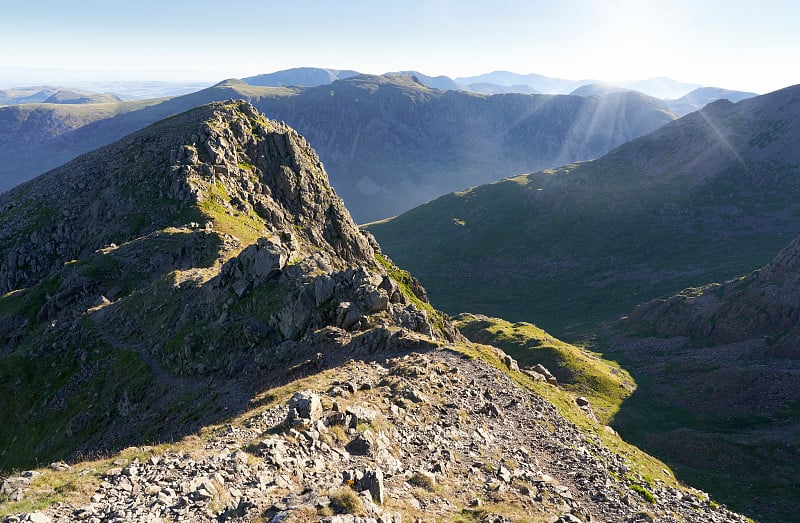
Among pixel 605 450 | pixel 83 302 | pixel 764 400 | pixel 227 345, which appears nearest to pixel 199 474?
pixel 227 345

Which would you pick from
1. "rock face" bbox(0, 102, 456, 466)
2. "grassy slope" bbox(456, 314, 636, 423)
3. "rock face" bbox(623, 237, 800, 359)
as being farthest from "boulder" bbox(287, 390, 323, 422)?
"rock face" bbox(623, 237, 800, 359)

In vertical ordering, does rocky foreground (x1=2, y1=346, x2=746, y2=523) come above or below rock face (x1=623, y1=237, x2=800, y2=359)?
above

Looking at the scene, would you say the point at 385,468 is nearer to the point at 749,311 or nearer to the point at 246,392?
the point at 246,392

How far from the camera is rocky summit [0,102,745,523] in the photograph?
67.0 feet

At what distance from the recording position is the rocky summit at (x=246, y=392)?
20.4 m

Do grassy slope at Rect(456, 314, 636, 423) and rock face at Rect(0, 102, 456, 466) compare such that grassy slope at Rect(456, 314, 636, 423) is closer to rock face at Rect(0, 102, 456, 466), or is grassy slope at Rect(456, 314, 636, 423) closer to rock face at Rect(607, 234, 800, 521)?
rock face at Rect(607, 234, 800, 521)

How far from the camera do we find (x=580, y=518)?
80.6 ft

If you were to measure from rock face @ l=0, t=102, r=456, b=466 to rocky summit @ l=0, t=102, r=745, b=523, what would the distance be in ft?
0.87

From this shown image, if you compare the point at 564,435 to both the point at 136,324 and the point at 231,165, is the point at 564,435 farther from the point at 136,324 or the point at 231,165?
the point at 231,165

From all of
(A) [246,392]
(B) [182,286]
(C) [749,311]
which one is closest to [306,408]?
(A) [246,392]

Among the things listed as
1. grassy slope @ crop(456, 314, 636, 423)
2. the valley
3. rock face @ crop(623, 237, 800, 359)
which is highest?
the valley

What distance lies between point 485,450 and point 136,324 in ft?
135

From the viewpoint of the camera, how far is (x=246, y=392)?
37406 mm

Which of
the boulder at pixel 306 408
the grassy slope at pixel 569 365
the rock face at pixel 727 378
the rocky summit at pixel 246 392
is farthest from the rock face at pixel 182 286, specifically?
the rock face at pixel 727 378
